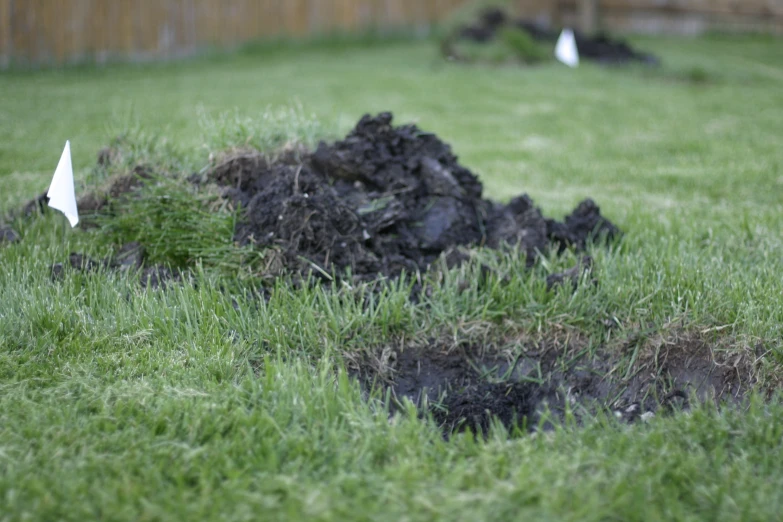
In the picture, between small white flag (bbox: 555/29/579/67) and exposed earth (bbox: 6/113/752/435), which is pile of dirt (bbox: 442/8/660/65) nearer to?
small white flag (bbox: 555/29/579/67)

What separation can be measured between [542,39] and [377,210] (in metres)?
10.4

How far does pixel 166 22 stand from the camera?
41.3 ft

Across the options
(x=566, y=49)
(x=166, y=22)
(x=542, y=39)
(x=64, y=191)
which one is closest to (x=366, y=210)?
(x=64, y=191)

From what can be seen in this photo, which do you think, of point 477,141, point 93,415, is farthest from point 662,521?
point 477,141

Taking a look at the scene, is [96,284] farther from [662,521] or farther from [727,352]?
[727,352]

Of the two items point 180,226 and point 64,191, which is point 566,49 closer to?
point 180,226

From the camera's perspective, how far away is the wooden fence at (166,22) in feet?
37.4

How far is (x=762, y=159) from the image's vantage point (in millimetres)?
5594

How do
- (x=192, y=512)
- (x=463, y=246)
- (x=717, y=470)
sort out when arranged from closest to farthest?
(x=192, y=512) → (x=717, y=470) → (x=463, y=246)

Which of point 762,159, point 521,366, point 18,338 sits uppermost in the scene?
point 762,159

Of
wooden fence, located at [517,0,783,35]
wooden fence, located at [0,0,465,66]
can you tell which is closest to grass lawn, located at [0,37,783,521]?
wooden fence, located at [0,0,465,66]

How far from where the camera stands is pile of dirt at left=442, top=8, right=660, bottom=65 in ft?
37.9

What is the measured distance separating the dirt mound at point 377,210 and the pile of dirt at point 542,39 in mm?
8469

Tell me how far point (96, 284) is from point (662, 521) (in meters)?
2.40
